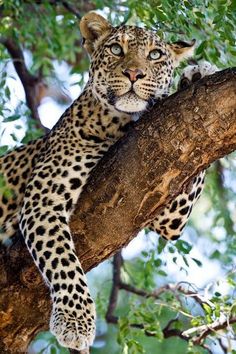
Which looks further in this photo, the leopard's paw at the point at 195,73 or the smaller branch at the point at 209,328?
the smaller branch at the point at 209,328

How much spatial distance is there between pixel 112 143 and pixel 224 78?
3.65ft

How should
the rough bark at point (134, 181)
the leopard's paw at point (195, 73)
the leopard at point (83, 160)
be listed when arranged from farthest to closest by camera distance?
the leopard's paw at point (195, 73), the leopard at point (83, 160), the rough bark at point (134, 181)

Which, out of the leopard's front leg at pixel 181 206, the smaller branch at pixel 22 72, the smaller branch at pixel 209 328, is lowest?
the smaller branch at pixel 209 328

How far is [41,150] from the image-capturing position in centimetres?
660

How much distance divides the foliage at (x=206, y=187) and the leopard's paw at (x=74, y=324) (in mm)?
764

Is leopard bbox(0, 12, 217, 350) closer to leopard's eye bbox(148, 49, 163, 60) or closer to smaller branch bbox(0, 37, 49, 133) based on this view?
leopard's eye bbox(148, 49, 163, 60)

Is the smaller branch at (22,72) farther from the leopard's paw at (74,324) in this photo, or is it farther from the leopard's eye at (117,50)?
the leopard's paw at (74,324)

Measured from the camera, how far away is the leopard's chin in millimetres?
5918

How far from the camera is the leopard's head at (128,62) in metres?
5.97

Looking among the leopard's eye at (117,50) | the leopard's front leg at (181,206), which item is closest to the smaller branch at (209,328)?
the leopard's front leg at (181,206)

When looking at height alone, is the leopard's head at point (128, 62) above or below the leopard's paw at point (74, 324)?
above

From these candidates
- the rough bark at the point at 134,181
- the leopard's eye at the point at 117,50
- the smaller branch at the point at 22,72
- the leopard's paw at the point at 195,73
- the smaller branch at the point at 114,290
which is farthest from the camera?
the smaller branch at the point at 22,72

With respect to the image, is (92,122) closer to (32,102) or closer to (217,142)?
(217,142)

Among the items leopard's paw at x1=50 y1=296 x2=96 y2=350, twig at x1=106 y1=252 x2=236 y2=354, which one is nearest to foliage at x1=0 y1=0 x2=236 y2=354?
twig at x1=106 y1=252 x2=236 y2=354
